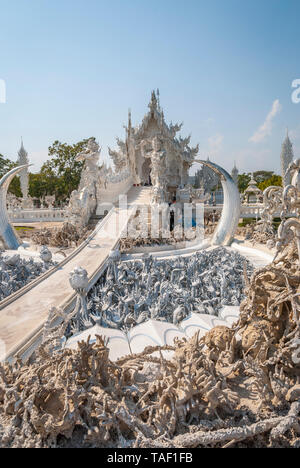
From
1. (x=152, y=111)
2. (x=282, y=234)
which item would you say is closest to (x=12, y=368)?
(x=282, y=234)

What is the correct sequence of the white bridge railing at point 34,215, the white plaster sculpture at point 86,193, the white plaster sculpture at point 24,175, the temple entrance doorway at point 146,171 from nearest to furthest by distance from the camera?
the white plaster sculpture at point 86,193 → the white bridge railing at point 34,215 → the temple entrance doorway at point 146,171 → the white plaster sculpture at point 24,175

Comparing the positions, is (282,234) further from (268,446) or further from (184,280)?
(184,280)

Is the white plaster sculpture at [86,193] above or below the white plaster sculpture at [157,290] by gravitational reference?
above

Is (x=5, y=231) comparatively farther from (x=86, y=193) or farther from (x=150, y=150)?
(x=150, y=150)

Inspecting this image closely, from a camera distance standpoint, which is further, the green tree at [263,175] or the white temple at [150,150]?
the green tree at [263,175]

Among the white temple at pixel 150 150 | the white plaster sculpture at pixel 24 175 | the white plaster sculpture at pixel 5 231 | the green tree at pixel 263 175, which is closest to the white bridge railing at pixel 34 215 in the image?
the white plaster sculpture at pixel 24 175

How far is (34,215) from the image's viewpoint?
2078cm

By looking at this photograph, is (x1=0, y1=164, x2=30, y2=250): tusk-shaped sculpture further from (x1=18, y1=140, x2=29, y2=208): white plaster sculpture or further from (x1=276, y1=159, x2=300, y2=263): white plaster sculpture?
(x1=18, y1=140, x2=29, y2=208): white plaster sculpture

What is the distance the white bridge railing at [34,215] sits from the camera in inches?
800

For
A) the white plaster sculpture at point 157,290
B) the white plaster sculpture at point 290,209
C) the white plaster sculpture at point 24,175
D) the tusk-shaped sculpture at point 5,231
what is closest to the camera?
the white plaster sculpture at point 290,209

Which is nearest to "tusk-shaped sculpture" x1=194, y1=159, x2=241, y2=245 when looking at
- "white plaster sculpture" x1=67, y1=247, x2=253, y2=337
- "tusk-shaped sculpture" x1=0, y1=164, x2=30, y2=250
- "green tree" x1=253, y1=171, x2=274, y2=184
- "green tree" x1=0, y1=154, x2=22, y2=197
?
"white plaster sculpture" x1=67, y1=247, x2=253, y2=337

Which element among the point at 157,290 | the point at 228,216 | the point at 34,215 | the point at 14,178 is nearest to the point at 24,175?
the point at 14,178

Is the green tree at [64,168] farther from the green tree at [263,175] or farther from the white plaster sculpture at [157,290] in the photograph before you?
the green tree at [263,175]
